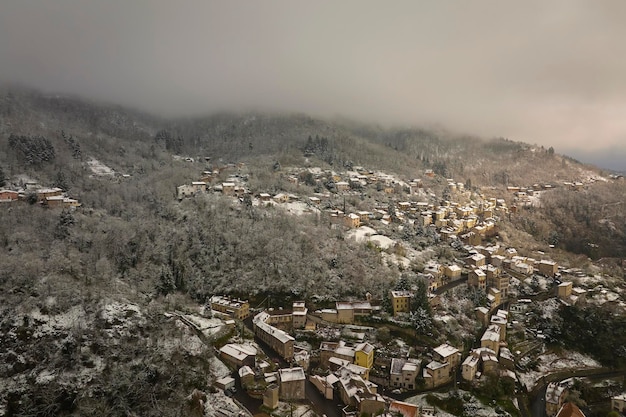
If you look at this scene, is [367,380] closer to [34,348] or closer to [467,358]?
[467,358]

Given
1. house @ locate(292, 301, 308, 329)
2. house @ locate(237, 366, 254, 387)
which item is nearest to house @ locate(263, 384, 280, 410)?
house @ locate(237, 366, 254, 387)

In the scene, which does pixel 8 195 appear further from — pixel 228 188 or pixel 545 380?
pixel 545 380

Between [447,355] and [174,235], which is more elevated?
[174,235]

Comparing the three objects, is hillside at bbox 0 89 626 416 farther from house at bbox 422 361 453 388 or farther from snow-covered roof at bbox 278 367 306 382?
snow-covered roof at bbox 278 367 306 382

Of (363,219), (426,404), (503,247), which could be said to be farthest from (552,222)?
(426,404)

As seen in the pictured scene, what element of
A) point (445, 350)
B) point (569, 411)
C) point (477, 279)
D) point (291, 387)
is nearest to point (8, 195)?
point (291, 387)

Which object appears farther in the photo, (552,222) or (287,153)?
(287,153)
